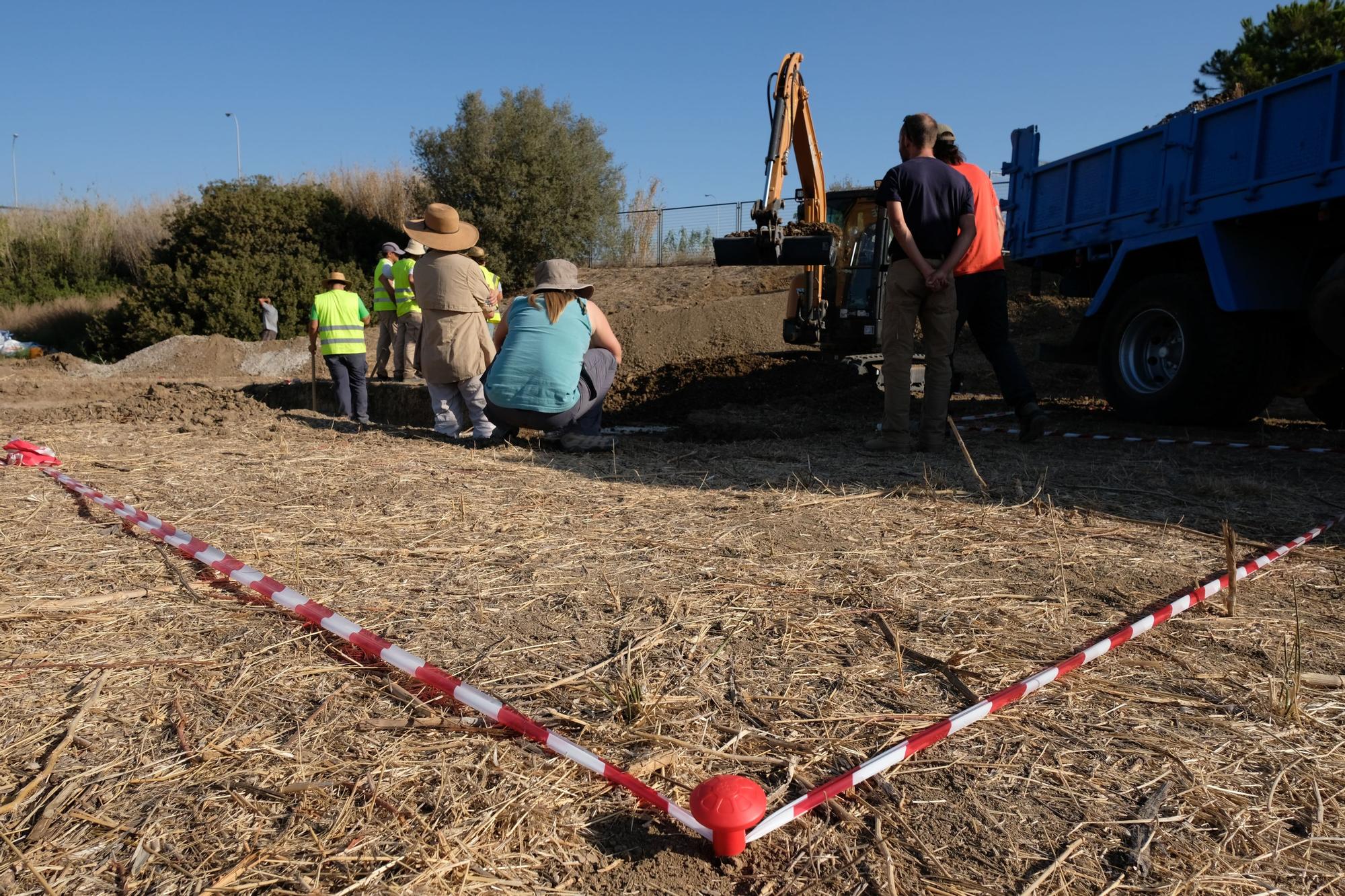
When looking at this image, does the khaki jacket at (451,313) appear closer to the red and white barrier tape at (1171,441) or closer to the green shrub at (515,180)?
the red and white barrier tape at (1171,441)

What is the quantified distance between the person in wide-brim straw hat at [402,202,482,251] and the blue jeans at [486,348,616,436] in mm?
1195

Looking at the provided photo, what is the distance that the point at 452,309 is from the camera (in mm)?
6430

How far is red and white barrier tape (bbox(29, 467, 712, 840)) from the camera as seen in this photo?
5.60 feet

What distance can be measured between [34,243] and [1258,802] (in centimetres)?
2997

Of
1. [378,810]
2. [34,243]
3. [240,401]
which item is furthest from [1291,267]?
[34,243]

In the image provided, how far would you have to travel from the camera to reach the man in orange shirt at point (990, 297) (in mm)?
5887

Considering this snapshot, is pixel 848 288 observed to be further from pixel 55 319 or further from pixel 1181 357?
pixel 55 319

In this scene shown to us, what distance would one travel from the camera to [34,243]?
965 inches

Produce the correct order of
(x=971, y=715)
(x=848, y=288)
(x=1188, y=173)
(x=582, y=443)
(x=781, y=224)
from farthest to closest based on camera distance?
(x=848, y=288) → (x=781, y=224) → (x=1188, y=173) → (x=582, y=443) → (x=971, y=715)

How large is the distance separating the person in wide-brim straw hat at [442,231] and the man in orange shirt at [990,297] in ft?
11.0

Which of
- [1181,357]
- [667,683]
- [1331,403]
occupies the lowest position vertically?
[667,683]

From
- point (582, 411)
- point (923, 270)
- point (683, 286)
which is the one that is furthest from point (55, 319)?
point (923, 270)

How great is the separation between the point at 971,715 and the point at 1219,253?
598cm

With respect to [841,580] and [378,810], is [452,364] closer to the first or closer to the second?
[841,580]
